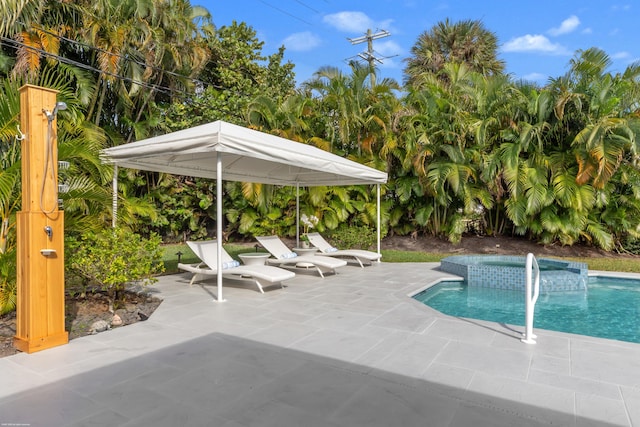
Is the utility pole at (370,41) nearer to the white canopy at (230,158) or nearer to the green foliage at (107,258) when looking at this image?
the white canopy at (230,158)

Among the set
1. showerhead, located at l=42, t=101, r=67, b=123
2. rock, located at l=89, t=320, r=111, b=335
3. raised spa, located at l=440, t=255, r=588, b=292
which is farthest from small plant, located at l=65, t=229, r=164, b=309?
raised spa, located at l=440, t=255, r=588, b=292

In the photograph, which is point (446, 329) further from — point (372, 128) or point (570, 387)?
point (372, 128)

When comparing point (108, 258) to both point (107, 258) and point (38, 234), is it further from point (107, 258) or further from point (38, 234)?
point (38, 234)

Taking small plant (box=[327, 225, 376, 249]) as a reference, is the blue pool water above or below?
below

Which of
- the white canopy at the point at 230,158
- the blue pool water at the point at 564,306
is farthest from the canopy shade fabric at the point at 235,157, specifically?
the blue pool water at the point at 564,306

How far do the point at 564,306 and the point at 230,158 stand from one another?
23.7ft

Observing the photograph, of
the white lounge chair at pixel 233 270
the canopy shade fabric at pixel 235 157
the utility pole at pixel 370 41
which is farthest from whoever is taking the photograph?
the utility pole at pixel 370 41

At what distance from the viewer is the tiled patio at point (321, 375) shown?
106 inches

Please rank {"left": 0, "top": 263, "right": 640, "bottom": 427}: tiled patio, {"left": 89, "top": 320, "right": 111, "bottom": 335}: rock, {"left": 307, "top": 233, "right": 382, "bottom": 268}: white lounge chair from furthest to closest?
1. {"left": 307, "top": 233, "right": 382, "bottom": 268}: white lounge chair
2. {"left": 89, "top": 320, "right": 111, "bottom": 335}: rock
3. {"left": 0, "top": 263, "right": 640, "bottom": 427}: tiled patio

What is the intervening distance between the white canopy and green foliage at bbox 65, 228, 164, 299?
3.99ft

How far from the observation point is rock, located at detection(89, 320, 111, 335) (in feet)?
14.9

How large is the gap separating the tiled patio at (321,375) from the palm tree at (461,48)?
1552 cm

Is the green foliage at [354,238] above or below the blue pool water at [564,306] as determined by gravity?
above

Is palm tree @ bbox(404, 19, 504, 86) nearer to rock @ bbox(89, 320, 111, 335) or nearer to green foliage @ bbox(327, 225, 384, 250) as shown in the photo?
green foliage @ bbox(327, 225, 384, 250)
